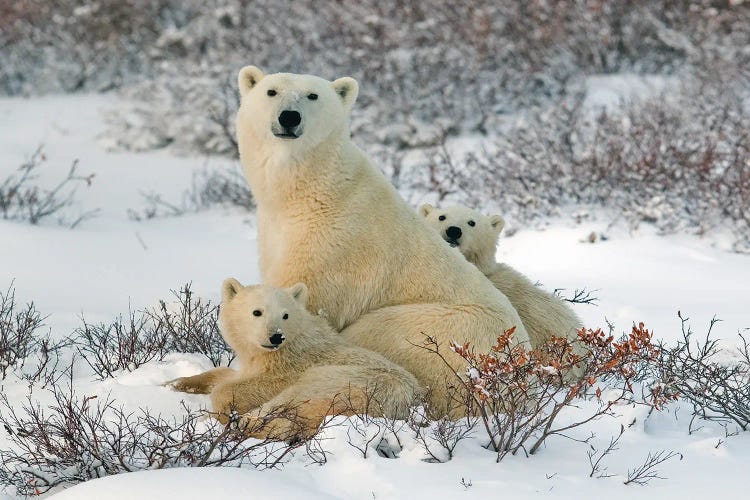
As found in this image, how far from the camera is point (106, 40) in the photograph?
1408cm

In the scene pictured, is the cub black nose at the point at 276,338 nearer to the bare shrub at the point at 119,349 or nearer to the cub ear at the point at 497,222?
the bare shrub at the point at 119,349

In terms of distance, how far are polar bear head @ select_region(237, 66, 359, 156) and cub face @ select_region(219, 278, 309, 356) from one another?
1.84 ft

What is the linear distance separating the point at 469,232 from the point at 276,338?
1.43 meters

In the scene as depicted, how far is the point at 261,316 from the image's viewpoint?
357 centimetres


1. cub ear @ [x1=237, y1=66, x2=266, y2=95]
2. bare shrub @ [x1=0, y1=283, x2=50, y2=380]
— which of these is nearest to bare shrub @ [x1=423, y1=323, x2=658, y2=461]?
cub ear @ [x1=237, y1=66, x2=266, y2=95]

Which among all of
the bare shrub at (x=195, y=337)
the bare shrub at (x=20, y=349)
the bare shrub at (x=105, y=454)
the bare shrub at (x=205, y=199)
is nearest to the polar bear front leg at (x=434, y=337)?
the bare shrub at (x=105, y=454)

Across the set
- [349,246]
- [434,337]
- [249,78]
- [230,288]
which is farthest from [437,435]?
[249,78]

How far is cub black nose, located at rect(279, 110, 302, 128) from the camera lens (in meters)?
3.68

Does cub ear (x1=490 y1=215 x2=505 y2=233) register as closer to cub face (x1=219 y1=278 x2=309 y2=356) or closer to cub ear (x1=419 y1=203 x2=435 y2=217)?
cub ear (x1=419 y1=203 x2=435 y2=217)

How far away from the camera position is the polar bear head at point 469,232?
4621mm

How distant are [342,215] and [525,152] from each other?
18.5 feet

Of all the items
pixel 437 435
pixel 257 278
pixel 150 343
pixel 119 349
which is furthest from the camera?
pixel 257 278

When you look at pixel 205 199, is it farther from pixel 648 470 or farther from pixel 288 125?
pixel 648 470

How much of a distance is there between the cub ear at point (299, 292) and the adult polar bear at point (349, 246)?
153 mm
